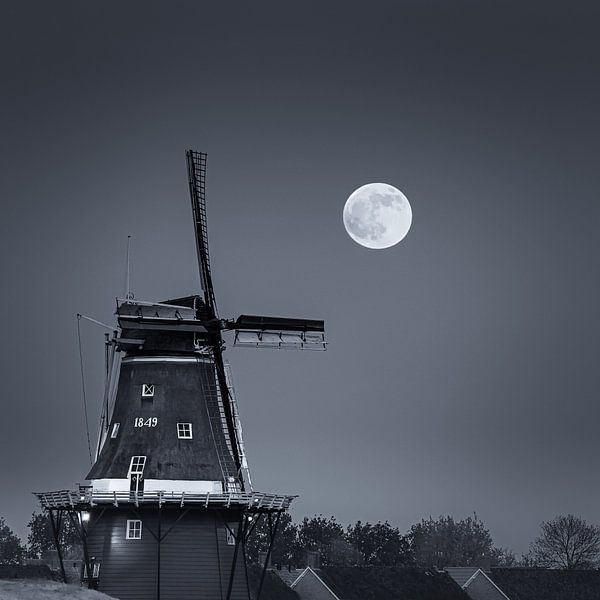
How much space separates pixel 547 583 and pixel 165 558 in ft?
158

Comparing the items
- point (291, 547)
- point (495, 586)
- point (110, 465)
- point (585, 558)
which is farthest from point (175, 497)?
point (585, 558)

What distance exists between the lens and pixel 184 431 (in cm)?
6250

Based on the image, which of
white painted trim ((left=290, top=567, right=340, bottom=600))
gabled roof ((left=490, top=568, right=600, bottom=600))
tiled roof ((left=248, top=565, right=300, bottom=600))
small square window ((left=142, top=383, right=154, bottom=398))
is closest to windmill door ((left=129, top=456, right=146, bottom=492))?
small square window ((left=142, top=383, right=154, bottom=398))

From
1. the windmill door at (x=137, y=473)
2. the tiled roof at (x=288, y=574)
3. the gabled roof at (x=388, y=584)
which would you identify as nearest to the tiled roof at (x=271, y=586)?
the tiled roof at (x=288, y=574)

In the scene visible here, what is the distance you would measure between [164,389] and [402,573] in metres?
36.4

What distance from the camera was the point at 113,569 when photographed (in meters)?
60.4

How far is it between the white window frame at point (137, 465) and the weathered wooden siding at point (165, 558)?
5.92 feet

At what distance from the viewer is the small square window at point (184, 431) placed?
62.3 meters

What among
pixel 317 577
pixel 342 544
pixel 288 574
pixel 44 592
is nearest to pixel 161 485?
pixel 44 592

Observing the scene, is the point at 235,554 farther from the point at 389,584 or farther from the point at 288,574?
the point at 389,584

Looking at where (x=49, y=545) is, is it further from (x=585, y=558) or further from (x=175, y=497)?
(x=175, y=497)

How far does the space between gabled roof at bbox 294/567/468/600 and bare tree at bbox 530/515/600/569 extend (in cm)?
3906

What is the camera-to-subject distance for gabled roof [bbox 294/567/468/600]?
287 feet

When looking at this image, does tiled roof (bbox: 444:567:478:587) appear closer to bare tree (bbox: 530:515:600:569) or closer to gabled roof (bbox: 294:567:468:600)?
gabled roof (bbox: 294:567:468:600)
